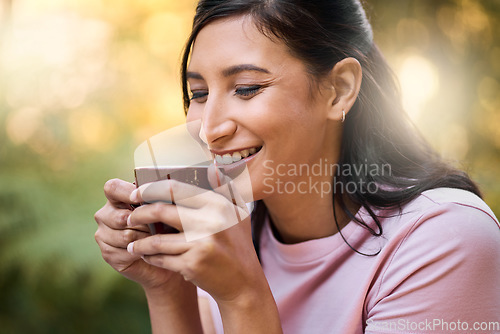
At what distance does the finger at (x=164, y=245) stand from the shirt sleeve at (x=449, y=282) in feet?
1.67

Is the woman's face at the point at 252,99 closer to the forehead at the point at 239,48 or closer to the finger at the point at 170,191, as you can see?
the forehead at the point at 239,48

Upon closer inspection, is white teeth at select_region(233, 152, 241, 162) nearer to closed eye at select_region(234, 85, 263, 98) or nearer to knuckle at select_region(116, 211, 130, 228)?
closed eye at select_region(234, 85, 263, 98)

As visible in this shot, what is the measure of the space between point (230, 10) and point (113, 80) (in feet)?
7.50

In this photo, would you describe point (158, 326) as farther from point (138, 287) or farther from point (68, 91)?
point (68, 91)

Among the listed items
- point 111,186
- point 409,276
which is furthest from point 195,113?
point 409,276

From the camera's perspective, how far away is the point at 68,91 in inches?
125

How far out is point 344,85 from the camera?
1.30 metres

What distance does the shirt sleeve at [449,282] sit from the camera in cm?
104

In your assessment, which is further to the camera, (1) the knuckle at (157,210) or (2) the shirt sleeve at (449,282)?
(2) the shirt sleeve at (449,282)

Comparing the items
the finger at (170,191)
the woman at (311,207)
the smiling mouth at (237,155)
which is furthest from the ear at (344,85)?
the finger at (170,191)

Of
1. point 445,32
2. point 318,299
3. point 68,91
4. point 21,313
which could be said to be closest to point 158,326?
point 318,299

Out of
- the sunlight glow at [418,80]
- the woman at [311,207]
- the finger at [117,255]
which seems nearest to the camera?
the woman at [311,207]

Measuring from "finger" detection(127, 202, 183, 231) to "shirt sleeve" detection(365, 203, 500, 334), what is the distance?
54 cm

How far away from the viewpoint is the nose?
1.15m
